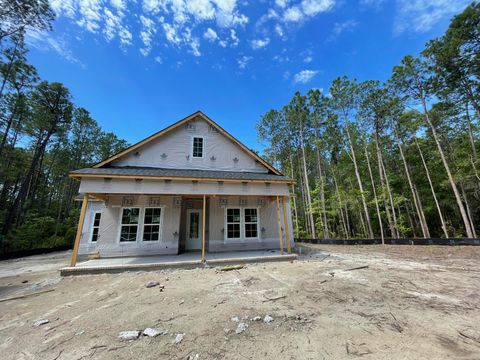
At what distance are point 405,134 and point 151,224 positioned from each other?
22.8 m

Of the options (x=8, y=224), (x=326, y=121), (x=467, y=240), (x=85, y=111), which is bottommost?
(x=467, y=240)

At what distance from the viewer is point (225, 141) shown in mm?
10484

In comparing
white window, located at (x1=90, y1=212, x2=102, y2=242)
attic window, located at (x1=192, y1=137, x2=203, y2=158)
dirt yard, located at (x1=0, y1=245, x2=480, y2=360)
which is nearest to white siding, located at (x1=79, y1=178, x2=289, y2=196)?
attic window, located at (x1=192, y1=137, x2=203, y2=158)

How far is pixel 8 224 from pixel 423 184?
37170mm

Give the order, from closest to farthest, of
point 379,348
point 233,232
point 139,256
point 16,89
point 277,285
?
point 379,348, point 277,285, point 139,256, point 233,232, point 16,89

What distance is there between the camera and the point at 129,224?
8.49 metres

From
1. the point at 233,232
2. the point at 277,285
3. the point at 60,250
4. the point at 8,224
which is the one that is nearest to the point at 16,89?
the point at 8,224

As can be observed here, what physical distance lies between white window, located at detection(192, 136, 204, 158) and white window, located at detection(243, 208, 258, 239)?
12.9ft

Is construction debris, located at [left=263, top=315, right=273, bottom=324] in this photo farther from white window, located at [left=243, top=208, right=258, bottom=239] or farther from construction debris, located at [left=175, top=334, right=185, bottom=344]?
white window, located at [left=243, top=208, right=258, bottom=239]

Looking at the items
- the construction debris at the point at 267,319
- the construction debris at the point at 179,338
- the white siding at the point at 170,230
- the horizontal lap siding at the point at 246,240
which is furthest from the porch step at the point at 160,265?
the construction debris at the point at 179,338

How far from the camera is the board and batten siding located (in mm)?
9406

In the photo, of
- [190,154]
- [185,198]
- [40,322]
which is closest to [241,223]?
[185,198]

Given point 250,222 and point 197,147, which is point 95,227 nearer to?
point 197,147

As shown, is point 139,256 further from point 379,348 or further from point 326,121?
point 326,121
